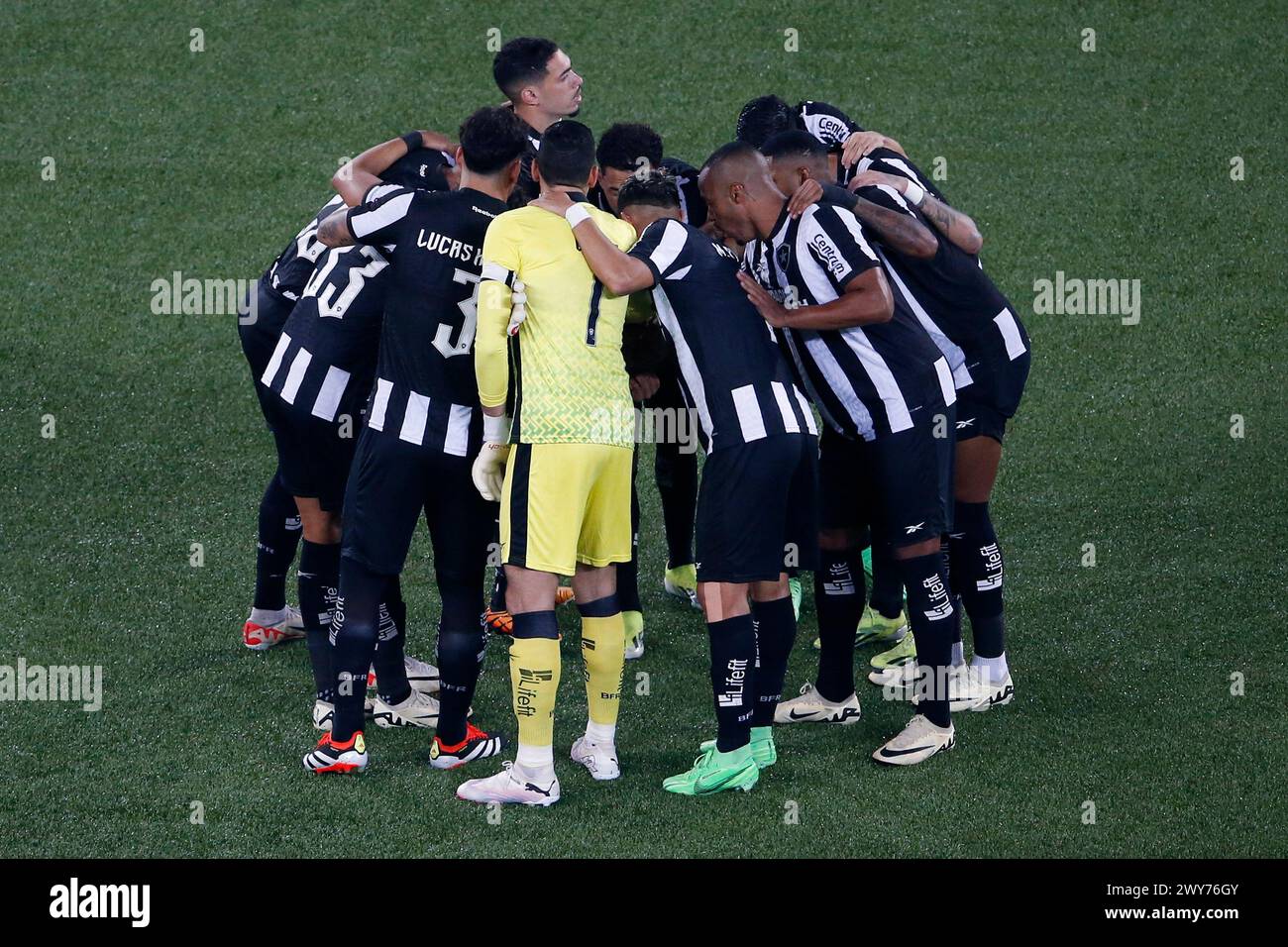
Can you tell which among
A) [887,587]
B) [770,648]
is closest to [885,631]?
[887,587]

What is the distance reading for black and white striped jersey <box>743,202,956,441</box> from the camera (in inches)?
219

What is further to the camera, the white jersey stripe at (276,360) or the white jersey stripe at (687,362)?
the white jersey stripe at (276,360)

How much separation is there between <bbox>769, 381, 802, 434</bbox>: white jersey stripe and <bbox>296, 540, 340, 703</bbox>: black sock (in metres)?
1.89

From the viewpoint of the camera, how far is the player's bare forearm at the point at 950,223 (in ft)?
19.8

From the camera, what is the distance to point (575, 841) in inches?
209

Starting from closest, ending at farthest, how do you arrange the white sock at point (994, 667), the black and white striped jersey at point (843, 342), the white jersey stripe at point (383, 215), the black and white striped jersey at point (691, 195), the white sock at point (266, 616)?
the white jersey stripe at point (383, 215)
the black and white striped jersey at point (843, 342)
the white sock at point (994, 667)
the black and white striped jersey at point (691, 195)
the white sock at point (266, 616)

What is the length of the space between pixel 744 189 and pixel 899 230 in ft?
2.05

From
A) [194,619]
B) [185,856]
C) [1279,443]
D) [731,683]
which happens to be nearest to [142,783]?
[185,856]

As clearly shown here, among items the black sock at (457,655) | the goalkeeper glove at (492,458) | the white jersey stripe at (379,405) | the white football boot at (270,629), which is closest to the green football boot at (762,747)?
the black sock at (457,655)

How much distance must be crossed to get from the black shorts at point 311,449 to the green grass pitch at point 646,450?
90cm

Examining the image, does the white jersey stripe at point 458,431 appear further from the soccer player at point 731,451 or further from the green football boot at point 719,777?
the green football boot at point 719,777

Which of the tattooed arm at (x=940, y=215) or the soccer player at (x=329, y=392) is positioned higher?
the tattooed arm at (x=940, y=215)

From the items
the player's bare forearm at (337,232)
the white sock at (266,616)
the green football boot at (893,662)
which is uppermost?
the player's bare forearm at (337,232)
